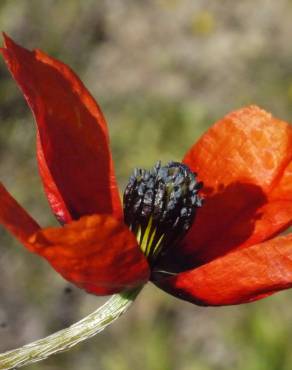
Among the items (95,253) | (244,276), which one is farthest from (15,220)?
(244,276)

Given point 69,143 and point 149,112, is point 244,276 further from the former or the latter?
point 149,112

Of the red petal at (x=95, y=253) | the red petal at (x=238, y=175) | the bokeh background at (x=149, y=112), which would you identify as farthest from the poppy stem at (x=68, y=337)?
the bokeh background at (x=149, y=112)

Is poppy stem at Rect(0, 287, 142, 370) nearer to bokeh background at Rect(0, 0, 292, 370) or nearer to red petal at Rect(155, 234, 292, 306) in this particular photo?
red petal at Rect(155, 234, 292, 306)

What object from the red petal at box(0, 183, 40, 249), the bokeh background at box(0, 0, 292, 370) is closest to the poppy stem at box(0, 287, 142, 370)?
the red petal at box(0, 183, 40, 249)

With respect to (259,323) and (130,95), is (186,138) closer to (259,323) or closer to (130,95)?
(130,95)

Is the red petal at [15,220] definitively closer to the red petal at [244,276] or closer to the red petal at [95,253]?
the red petal at [95,253]

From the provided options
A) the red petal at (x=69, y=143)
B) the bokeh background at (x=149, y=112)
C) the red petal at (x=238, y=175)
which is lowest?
the bokeh background at (x=149, y=112)
